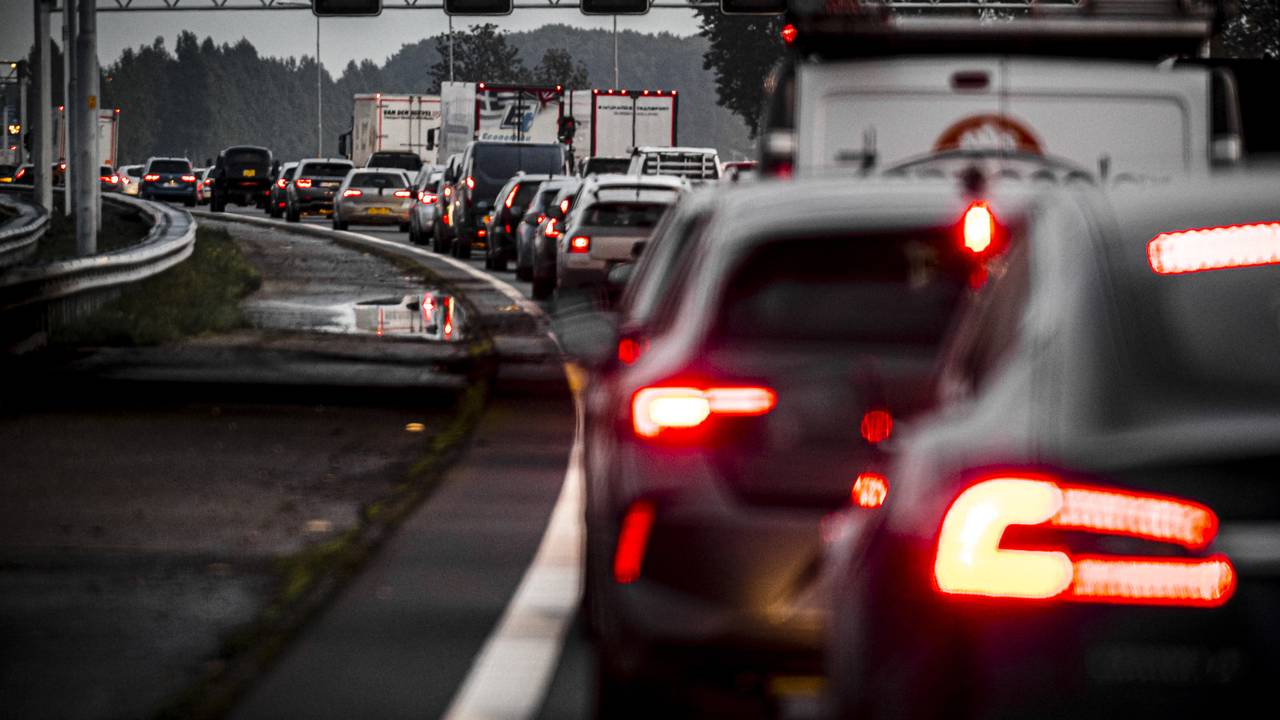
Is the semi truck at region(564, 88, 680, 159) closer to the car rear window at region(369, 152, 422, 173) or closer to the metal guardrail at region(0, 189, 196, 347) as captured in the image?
the car rear window at region(369, 152, 422, 173)

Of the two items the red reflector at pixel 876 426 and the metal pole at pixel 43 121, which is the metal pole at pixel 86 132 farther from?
the red reflector at pixel 876 426

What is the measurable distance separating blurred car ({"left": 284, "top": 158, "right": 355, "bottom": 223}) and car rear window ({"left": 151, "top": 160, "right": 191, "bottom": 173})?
22.8 meters

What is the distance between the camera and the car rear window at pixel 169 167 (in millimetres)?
86125

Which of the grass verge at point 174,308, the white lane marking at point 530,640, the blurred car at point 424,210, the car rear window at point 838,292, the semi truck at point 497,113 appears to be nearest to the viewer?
the car rear window at point 838,292

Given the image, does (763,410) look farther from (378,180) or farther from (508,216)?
(378,180)

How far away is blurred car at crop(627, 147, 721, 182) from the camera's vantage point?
49.1m

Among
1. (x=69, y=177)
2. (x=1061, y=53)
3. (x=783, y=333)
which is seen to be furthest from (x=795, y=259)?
(x=69, y=177)

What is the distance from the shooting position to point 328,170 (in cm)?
6425

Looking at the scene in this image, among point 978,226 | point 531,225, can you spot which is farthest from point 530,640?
point 531,225

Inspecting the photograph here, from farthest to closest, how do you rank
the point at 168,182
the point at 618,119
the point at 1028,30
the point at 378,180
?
the point at 168,182 → the point at 618,119 → the point at 378,180 → the point at 1028,30

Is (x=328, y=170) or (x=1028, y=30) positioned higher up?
(x=1028, y=30)

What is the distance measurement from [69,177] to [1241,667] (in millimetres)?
53461

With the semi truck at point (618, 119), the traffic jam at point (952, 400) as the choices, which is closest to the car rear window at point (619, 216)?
the traffic jam at point (952, 400)

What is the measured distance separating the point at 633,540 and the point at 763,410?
0.43 metres
